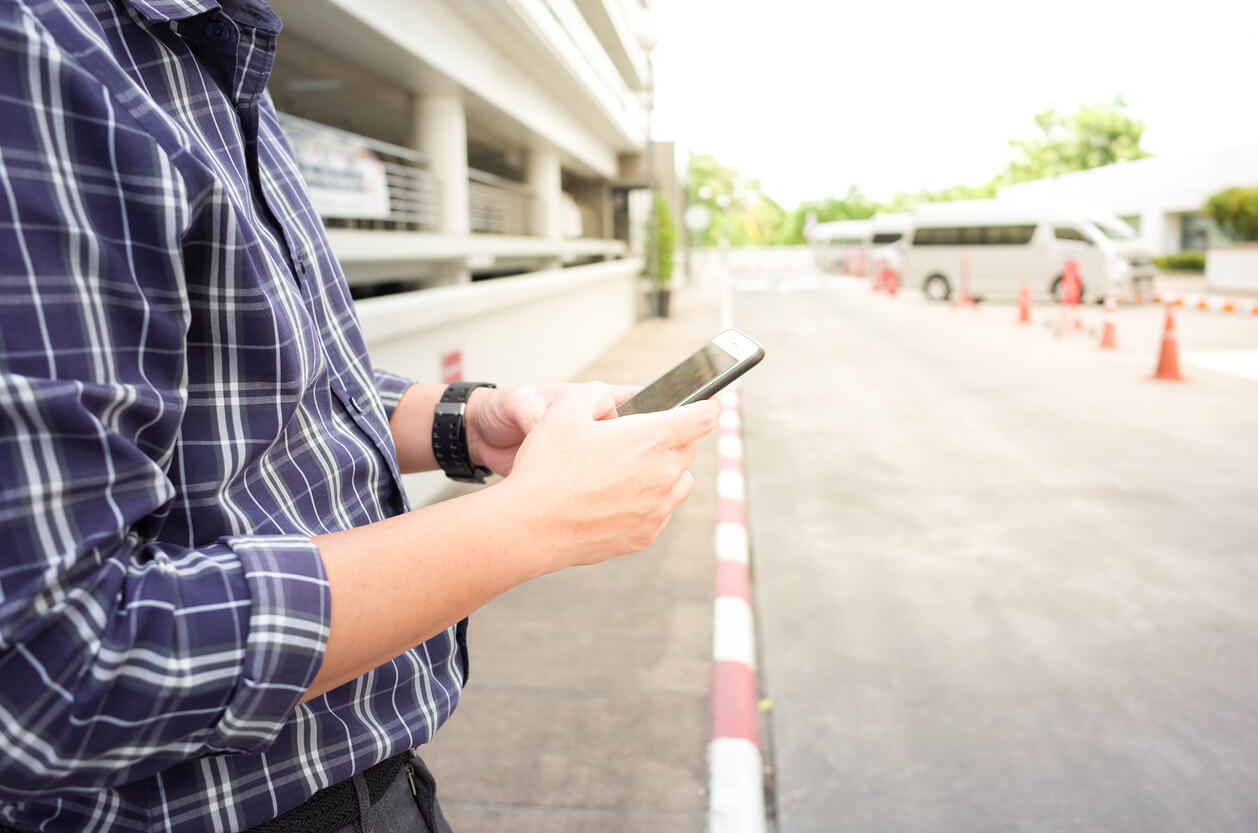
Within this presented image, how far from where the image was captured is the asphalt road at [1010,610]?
2828mm

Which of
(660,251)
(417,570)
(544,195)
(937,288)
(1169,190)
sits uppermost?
(1169,190)

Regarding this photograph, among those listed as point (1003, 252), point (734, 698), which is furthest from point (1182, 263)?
point (734, 698)

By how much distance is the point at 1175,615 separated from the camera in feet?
13.2

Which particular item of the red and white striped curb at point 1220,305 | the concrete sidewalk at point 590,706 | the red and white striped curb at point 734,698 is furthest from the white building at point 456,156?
the red and white striped curb at point 1220,305

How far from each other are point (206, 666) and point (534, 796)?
2191mm

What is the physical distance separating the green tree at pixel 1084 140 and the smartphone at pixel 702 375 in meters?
67.9

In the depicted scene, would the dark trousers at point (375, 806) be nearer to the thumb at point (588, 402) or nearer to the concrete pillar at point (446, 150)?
the thumb at point (588, 402)

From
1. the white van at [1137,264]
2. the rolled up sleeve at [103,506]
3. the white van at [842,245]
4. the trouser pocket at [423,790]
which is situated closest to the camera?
the rolled up sleeve at [103,506]

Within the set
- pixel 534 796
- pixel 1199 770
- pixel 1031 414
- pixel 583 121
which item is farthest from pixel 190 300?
pixel 583 121

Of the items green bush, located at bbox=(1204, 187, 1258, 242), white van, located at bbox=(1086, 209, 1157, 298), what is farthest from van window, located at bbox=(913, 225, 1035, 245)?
green bush, located at bbox=(1204, 187, 1258, 242)

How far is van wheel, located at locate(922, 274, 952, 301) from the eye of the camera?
2372 centimetres

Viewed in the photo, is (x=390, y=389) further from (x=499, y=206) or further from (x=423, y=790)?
(x=499, y=206)

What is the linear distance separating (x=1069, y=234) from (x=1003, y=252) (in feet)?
5.50

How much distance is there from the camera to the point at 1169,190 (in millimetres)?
36500
